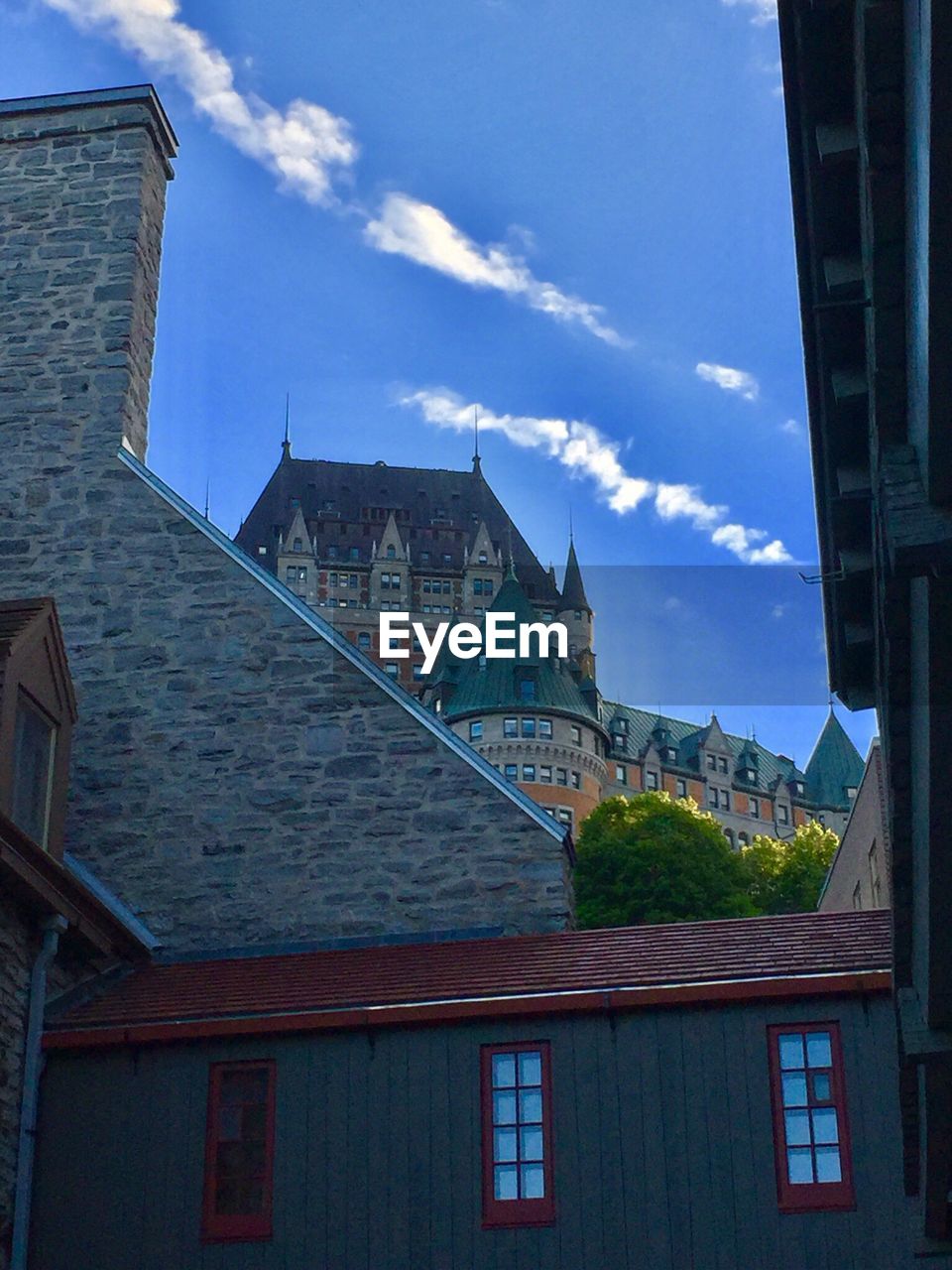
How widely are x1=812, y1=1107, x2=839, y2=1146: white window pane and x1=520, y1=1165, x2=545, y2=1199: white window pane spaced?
7.23 ft

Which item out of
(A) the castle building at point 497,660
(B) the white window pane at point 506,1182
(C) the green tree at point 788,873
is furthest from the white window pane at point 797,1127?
(A) the castle building at point 497,660

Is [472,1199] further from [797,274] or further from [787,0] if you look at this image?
[787,0]

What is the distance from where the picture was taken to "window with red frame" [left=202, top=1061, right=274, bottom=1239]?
1448cm

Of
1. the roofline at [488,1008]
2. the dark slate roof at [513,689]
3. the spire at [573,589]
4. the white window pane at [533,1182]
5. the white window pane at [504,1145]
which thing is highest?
the spire at [573,589]

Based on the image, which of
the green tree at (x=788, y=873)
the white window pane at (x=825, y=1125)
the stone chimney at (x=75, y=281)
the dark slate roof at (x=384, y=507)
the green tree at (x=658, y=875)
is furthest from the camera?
the dark slate roof at (x=384, y=507)

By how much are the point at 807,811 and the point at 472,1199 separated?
112 m

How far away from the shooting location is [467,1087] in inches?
577

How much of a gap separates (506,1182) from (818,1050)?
2.75m

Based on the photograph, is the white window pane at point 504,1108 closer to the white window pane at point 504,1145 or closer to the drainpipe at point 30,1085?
the white window pane at point 504,1145

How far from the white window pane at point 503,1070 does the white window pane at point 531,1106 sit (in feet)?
0.49

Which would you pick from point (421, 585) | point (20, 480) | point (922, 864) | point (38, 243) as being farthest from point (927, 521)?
point (421, 585)

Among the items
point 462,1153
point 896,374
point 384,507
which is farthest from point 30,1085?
point 384,507

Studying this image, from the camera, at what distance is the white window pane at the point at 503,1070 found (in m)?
14.7

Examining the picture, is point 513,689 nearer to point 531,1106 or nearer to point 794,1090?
point 531,1106
